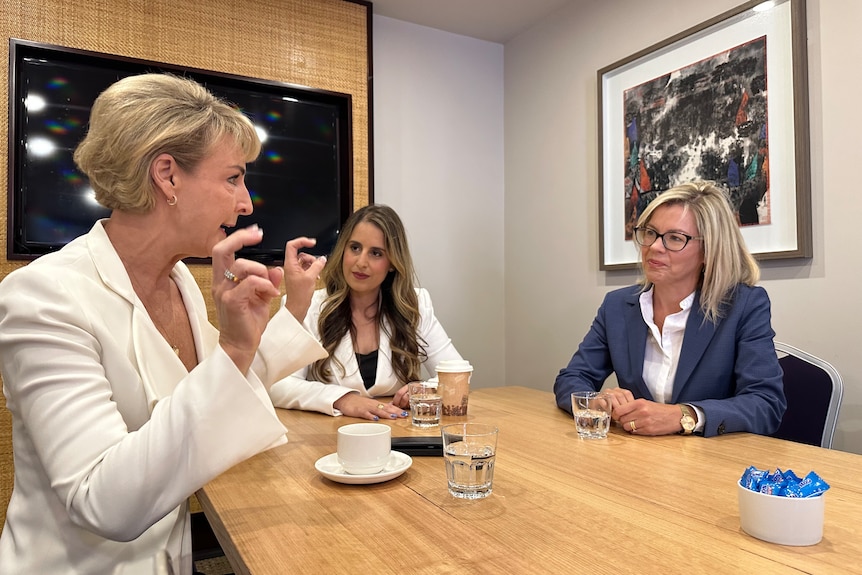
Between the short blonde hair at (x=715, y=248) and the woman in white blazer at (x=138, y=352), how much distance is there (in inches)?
47.9

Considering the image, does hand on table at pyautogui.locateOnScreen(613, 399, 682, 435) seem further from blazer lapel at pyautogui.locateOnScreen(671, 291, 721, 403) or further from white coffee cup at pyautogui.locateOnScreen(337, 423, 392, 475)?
white coffee cup at pyautogui.locateOnScreen(337, 423, 392, 475)

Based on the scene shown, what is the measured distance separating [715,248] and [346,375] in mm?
1290

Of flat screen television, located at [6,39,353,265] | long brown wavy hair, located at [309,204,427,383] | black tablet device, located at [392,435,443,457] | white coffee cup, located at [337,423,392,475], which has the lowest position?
black tablet device, located at [392,435,443,457]

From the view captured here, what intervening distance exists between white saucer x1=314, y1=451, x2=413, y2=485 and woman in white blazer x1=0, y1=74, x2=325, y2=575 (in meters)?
0.15

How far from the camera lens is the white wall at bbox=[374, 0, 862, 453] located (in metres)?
3.09

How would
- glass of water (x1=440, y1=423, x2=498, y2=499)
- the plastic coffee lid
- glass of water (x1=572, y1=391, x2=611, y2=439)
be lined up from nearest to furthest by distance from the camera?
1. glass of water (x1=440, y1=423, x2=498, y2=499)
2. glass of water (x1=572, y1=391, x2=611, y2=439)
3. the plastic coffee lid

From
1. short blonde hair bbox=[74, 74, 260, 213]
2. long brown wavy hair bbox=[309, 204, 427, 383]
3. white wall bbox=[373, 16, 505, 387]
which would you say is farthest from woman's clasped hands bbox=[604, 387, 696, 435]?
white wall bbox=[373, 16, 505, 387]

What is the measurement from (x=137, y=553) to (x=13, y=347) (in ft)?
1.31

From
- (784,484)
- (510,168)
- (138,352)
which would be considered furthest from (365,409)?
(510,168)

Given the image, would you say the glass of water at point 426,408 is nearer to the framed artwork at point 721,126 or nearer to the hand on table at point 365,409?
the hand on table at point 365,409

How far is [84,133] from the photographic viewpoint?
253 centimetres

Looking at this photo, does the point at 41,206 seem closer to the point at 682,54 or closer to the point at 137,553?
the point at 137,553

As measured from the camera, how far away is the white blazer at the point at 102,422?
848mm

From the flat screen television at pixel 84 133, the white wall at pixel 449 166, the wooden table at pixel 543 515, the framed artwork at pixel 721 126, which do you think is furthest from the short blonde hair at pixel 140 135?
the white wall at pixel 449 166
